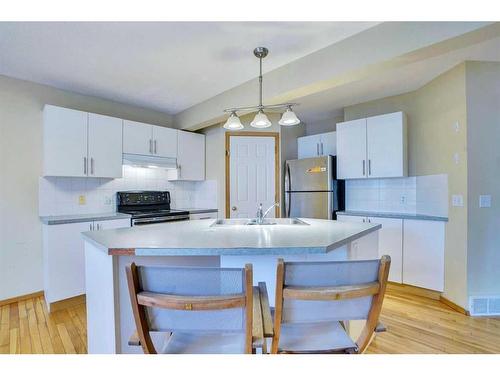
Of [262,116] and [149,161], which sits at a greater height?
[262,116]

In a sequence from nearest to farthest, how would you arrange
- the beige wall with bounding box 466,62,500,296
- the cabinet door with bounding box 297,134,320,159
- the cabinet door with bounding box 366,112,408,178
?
the beige wall with bounding box 466,62,500,296 → the cabinet door with bounding box 366,112,408,178 → the cabinet door with bounding box 297,134,320,159

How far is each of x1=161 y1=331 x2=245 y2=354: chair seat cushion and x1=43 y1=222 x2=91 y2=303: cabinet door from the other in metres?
2.19

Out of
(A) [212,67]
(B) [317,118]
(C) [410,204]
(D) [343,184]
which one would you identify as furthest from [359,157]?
(A) [212,67]

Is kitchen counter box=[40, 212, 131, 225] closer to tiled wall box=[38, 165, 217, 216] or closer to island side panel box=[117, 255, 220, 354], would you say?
tiled wall box=[38, 165, 217, 216]

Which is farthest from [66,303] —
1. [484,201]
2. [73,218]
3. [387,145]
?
[484,201]

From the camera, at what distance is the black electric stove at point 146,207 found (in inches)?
128

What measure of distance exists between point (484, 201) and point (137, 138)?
3842 millimetres

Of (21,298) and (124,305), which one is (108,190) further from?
(124,305)

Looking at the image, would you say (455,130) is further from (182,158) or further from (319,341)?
(182,158)

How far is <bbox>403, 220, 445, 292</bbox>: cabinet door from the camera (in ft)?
9.14

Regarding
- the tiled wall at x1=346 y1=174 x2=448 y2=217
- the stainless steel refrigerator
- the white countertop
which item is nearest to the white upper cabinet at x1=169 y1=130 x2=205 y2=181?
the stainless steel refrigerator

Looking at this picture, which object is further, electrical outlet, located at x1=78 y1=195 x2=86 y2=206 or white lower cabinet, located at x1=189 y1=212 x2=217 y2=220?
white lower cabinet, located at x1=189 y1=212 x2=217 y2=220

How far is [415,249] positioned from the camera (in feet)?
9.61

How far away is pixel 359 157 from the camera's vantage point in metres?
3.45
